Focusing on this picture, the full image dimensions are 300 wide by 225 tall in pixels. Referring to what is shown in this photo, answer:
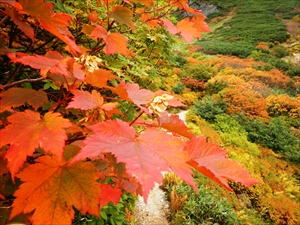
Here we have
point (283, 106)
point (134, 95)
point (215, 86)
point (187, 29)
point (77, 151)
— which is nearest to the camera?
point (77, 151)

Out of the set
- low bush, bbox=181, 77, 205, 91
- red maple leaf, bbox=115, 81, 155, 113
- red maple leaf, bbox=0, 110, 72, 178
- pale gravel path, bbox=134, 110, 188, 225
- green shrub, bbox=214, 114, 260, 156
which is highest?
red maple leaf, bbox=115, 81, 155, 113

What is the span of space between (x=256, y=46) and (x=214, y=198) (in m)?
20.0

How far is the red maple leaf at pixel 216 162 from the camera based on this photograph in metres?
0.70

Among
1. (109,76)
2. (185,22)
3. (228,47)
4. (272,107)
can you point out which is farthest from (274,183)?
(228,47)

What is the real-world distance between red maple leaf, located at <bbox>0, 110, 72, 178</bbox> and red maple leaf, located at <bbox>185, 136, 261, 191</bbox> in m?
0.40

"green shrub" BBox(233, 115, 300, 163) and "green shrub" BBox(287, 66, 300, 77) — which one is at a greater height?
"green shrub" BBox(287, 66, 300, 77)

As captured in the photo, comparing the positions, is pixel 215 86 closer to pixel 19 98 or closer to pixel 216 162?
pixel 216 162

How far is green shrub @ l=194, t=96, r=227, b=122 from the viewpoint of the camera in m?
8.28

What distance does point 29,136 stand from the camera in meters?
0.57

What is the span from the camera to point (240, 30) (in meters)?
25.5

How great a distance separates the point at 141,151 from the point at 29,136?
0.30m

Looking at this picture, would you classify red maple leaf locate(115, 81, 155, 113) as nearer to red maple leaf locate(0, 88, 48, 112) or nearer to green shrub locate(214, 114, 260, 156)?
red maple leaf locate(0, 88, 48, 112)

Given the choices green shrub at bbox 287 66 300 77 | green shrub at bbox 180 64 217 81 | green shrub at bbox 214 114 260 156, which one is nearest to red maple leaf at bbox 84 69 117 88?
green shrub at bbox 214 114 260 156

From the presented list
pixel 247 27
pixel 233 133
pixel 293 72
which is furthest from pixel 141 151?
pixel 247 27
